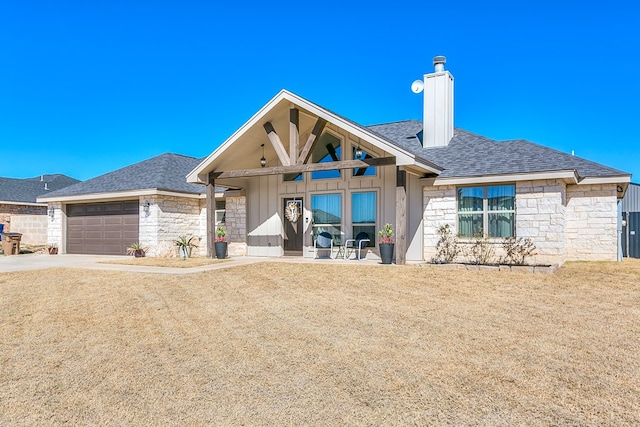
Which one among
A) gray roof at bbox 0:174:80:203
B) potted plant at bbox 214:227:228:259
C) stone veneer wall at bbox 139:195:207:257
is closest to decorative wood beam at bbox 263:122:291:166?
potted plant at bbox 214:227:228:259

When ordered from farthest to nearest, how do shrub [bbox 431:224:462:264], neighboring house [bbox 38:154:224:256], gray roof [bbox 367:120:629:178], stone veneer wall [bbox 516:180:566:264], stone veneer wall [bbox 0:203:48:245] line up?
stone veneer wall [bbox 0:203:48:245] → neighboring house [bbox 38:154:224:256] → shrub [bbox 431:224:462:264] → gray roof [bbox 367:120:629:178] → stone veneer wall [bbox 516:180:566:264]

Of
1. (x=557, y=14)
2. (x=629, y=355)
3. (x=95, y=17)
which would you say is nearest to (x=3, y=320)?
(x=629, y=355)

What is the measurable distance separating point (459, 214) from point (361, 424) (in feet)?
32.4

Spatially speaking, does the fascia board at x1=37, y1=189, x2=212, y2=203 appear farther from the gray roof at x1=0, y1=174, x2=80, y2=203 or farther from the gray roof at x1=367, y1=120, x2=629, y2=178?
the gray roof at x1=367, y1=120, x2=629, y2=178

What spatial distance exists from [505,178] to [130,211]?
13.2 meters

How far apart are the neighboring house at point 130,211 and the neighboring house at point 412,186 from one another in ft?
7.88

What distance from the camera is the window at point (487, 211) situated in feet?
36.8

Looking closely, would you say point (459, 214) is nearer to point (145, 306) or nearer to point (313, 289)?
point (313, 289)

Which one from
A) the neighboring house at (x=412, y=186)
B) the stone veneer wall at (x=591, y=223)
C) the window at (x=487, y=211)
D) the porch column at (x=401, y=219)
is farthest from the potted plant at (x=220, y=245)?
the stone veneer wall at (x=591, y=223)

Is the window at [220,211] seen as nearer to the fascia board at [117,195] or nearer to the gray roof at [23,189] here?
the fascia board at [117,195]

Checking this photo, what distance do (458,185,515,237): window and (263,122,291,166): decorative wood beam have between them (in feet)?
16.7

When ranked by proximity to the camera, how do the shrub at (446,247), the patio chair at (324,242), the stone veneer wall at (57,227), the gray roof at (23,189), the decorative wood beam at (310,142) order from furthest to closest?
the gray roof at (23,189) < the stone veneer wall at (57,227) < the patio chair at (324,242) < the shrub at (446,247) < the decorative wood beam at (310,142)

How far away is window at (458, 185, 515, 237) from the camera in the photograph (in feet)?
36.8

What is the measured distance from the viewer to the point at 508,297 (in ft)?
23.1
